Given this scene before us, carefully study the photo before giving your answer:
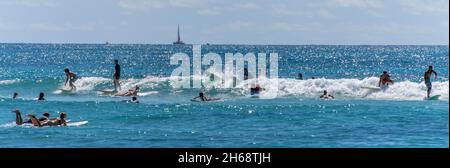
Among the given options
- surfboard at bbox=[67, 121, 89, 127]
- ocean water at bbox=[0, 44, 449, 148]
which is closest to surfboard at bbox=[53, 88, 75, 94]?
ocean water at bbox=[0, 44, 449, 148]

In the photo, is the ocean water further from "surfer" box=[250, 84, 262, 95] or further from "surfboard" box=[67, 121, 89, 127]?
"surfer" box=[250, 84, 262, 95]

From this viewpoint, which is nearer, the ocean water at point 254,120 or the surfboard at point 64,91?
the ocean water at point 254,120

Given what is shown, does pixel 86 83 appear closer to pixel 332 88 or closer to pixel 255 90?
pixel 255 90

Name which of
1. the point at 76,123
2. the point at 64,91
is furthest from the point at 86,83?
the point at 76,123

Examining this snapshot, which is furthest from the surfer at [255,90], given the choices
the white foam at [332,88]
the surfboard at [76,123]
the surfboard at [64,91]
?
the surfboard at [76,123]

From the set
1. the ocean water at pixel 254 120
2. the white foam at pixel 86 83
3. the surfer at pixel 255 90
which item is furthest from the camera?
the white foam at pixel 86 83

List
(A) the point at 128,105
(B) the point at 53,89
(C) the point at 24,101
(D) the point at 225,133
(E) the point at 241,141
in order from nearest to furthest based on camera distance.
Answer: (E) the point at 241,141 < (D) the point at 225,133 < (A) the point at 128,105 < (C) the point at 24,101 < (B) the point at 53,89

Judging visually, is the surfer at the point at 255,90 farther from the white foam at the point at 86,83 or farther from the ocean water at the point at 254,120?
the white foam at the point at 86,83

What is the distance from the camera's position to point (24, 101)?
29719 mm

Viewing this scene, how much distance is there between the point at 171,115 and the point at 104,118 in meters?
2.27

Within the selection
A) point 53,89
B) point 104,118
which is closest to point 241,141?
point 104,118

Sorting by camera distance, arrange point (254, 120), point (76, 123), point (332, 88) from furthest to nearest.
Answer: point (332, 88) → point (254, 120) → point (76, 123)
